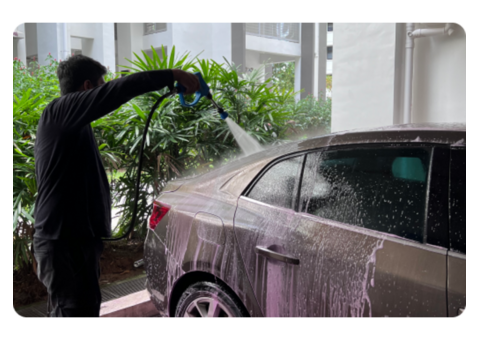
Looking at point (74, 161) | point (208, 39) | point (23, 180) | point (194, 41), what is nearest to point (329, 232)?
point (74, 161)

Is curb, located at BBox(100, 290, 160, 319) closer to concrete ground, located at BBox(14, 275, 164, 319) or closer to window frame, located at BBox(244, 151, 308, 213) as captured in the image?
concrete ground, located at BBox(14, 275, 164, 319)

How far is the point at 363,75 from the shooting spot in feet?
16.3

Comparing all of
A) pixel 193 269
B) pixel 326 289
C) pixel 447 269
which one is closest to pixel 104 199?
pixel 193 269

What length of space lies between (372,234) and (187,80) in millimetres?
1181

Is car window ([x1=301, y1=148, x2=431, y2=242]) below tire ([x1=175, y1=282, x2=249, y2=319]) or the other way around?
the other way around

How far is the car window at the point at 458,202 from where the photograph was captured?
1461mm

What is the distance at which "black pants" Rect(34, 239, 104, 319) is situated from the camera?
205 cm

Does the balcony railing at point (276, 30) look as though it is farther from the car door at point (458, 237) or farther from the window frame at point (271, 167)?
the car door at point (458, 237)

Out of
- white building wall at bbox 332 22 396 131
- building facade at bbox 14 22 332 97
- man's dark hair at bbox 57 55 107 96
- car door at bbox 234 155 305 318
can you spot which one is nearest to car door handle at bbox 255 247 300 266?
car door at bbox 234 155 305 318

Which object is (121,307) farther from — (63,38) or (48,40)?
(48,40)

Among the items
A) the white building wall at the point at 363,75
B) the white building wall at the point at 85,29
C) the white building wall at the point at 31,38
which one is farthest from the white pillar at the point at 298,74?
the white building wall at the point at 363,75

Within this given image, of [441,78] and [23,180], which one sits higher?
[441,78]

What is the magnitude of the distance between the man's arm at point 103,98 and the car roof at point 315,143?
0.63 metres

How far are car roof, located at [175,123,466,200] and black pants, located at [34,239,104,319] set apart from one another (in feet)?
2.49
